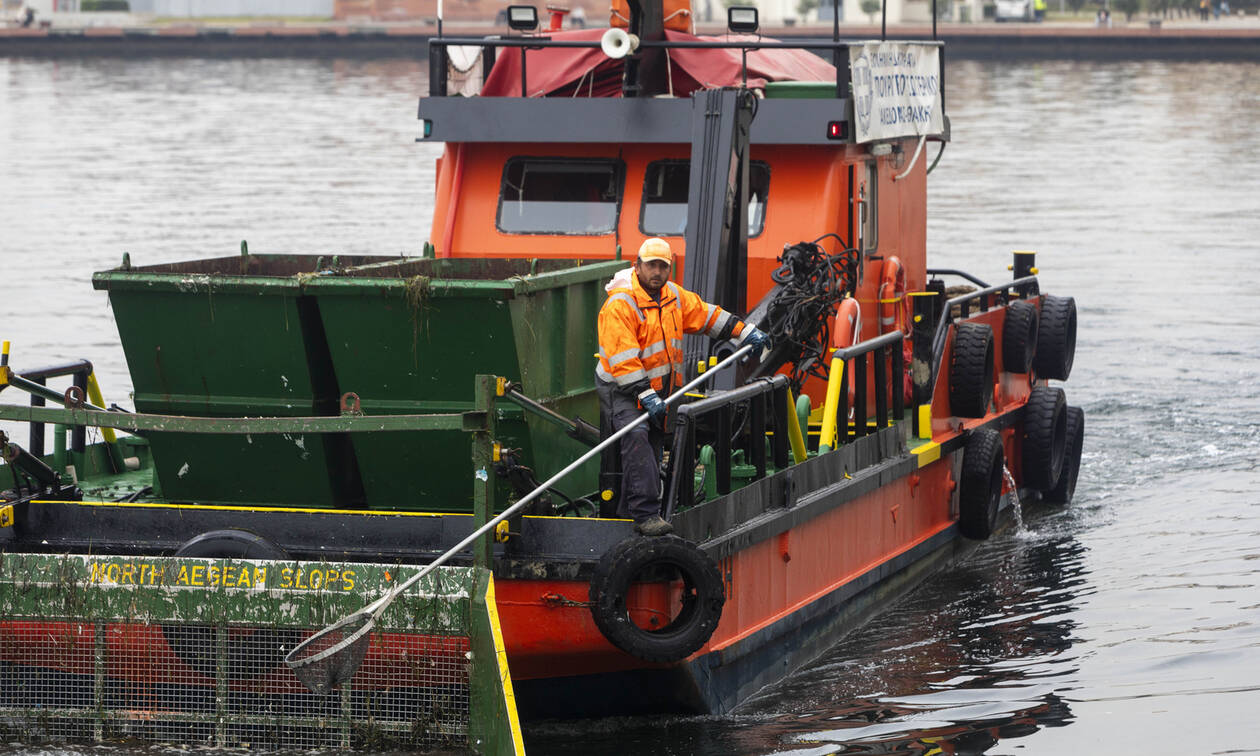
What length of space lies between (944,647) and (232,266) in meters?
4.30

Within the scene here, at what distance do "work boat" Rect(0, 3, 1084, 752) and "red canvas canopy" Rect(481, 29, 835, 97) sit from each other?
4 cm

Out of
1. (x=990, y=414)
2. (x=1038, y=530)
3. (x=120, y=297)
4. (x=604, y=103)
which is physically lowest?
(x=1038, y=530)

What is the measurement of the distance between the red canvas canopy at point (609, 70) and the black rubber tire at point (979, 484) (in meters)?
2.48

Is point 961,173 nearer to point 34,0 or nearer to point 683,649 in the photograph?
point 683,649

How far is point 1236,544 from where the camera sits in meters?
12.3

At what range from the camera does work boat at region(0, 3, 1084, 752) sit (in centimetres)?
711

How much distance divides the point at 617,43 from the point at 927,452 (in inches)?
117

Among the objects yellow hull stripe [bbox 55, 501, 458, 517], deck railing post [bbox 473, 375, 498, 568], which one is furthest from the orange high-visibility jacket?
yellow hull stripe [bbox 55, 501, 458, 517]

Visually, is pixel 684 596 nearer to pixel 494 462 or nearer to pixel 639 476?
pixel 639 476

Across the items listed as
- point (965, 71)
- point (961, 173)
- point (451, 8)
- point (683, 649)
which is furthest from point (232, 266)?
point (451, 8)

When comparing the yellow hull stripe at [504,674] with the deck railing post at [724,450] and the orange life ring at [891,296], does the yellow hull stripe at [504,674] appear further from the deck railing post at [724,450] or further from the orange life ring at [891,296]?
the orange life ring at [891,296]

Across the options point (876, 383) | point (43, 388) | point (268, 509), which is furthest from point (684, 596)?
point (43, 388)

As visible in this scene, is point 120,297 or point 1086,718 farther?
point 1086,718

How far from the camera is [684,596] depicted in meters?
7.39
